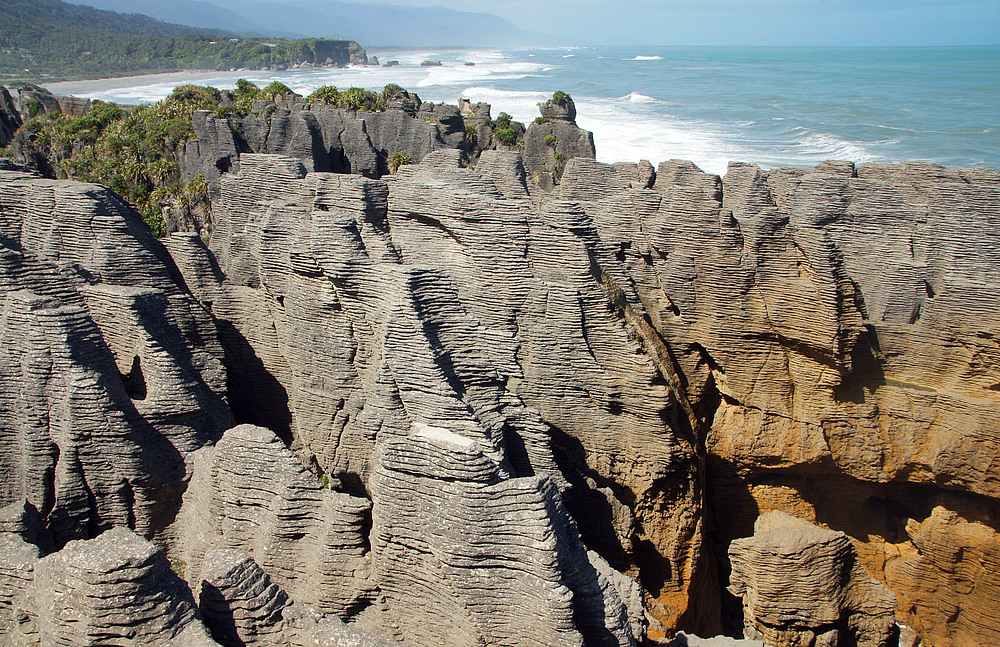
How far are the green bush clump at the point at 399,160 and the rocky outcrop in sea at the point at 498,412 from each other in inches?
625

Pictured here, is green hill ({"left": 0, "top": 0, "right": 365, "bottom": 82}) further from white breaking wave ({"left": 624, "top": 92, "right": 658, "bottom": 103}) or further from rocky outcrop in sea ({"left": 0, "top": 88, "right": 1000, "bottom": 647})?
rocky outcrop in sea ({"left": 0, "top": 88, "right": 1000, "bottom": 647})

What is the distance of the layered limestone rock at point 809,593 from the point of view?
28.5ft

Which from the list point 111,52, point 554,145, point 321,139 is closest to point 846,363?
point 321,139

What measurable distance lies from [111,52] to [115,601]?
177 meters

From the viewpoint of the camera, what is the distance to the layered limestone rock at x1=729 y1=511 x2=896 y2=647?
8.67 metres

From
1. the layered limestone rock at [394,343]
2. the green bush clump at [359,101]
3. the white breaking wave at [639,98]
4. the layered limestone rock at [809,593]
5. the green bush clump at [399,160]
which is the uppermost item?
the white breaking wave at [639,98]

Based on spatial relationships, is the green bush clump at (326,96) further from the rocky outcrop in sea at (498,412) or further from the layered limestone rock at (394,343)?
the layered limestone rock at (394,343)

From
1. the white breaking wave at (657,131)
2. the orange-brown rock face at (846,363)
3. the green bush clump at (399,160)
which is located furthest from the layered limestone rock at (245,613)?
the white breaking wave at (657,131)

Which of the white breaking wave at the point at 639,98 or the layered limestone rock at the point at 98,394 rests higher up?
the white breaking wave at the point at 639,98

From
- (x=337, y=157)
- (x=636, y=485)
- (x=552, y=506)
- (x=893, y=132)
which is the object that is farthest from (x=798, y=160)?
(x=552, y=506)

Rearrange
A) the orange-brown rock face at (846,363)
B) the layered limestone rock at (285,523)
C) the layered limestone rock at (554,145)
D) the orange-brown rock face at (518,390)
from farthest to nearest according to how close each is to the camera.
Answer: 1. the layered limestone rock at (554,145)
2. the orange-brown rock face at (846,363)
3. the layered limestone rock at (285,523)
4. the orange-brown rock face at (518,390)

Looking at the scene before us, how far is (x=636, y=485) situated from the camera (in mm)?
8719

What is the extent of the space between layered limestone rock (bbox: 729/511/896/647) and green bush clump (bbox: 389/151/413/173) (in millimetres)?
23051

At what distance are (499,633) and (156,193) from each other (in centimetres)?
2676
